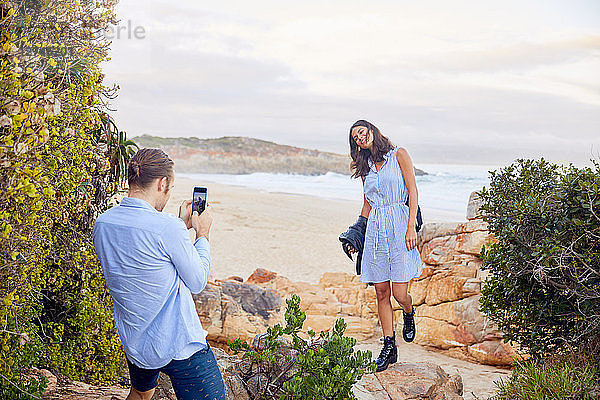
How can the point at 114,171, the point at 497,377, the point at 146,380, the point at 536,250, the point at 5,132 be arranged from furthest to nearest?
the point at 497,377 → the point at 114,171 → the point at 536,250 → the point at 5,132 → the point at 146,380

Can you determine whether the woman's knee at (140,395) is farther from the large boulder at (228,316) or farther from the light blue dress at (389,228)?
the large boulder at (228,316)

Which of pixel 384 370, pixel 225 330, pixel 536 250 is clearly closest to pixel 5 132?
pixel 384 370

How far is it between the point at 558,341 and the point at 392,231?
1.61 m

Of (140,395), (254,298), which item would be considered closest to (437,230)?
(254,298)

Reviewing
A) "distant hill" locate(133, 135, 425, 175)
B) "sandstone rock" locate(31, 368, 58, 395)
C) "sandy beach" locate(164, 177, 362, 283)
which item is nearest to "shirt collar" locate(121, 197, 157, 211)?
"sandstone rock" locate(31, 368, 58, 395)

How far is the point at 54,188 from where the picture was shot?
3816 millimetres

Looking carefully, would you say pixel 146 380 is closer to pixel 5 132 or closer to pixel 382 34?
pixel 5 132

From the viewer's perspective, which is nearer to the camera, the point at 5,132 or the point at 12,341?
the point at 5,132

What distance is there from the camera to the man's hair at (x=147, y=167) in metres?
2.47

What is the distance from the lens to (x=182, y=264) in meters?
2.38

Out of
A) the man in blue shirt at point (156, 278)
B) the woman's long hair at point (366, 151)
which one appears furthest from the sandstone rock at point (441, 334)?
the man in blue shirt at point (156, 278)

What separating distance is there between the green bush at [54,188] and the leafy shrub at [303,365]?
143 centimetres

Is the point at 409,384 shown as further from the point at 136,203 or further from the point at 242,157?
the point at 242,157

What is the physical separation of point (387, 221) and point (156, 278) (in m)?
2.54
